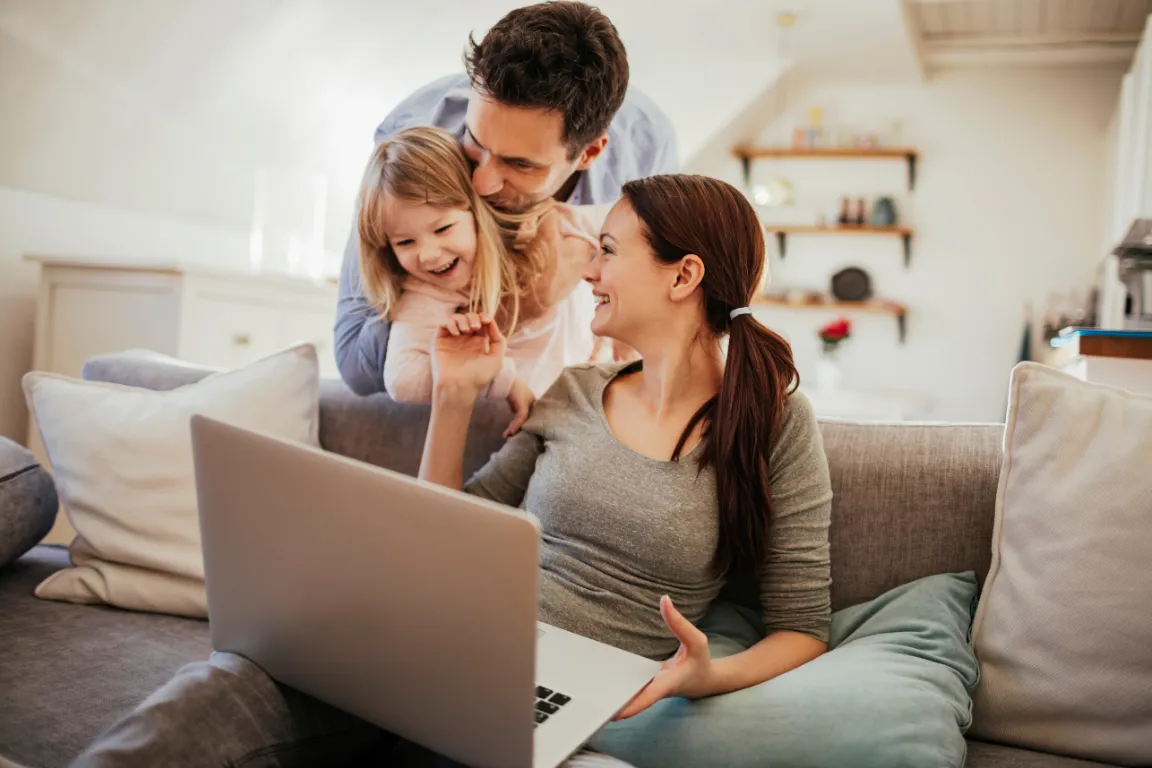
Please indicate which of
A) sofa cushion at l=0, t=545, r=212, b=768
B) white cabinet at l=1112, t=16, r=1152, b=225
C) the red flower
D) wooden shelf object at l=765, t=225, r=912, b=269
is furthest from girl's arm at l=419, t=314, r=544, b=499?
wooden shelf object at l=765, t=225, r=912, b=269

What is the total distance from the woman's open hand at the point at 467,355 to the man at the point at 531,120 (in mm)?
156

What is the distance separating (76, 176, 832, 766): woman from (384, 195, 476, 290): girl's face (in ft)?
0.98

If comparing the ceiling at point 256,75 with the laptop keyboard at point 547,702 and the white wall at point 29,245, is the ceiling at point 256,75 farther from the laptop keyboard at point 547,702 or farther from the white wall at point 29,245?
the laptop keyboard at point 547,702

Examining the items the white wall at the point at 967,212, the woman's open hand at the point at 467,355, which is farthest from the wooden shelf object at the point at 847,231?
the woman's open hand at the point at 467,355

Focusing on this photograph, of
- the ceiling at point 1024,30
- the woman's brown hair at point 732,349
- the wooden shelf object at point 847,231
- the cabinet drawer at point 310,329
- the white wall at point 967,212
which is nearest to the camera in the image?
the woman's brown hair at point 732,349

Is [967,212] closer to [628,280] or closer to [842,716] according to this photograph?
[628,280]

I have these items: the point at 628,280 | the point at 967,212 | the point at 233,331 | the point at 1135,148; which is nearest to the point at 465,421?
the point at 628,280

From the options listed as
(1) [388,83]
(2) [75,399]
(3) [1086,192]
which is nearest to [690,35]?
(1) [388,83]

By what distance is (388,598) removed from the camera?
751 mm

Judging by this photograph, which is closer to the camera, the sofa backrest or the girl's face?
the sofa backrest

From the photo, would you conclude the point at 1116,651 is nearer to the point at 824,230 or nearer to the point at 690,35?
the point at 690,35

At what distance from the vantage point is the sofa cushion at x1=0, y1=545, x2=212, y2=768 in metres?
1.08

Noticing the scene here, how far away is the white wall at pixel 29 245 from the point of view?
2.33 metres

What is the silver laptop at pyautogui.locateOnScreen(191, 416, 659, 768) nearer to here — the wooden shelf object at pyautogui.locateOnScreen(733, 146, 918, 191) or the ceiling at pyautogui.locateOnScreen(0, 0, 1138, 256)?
the ceiling at pyautogui.locateOnScreen(0, 0, 1138, 256)
